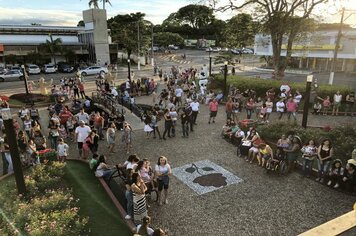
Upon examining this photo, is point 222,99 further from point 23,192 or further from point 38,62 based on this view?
point 38,62

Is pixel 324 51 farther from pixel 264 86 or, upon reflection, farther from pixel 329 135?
pixel 329 135

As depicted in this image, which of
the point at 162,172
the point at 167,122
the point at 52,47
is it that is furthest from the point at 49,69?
the point at 162,172

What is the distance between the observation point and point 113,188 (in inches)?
350

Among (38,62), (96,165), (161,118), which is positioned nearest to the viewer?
(96,165)

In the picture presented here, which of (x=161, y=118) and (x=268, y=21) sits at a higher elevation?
(x=268, y=21)

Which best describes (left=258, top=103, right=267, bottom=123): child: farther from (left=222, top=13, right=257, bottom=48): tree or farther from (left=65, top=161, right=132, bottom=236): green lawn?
(left=222, top=13, right=257, bottom=48): tree

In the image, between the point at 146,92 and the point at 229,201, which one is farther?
the point at 146,92

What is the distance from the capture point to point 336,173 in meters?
8.98

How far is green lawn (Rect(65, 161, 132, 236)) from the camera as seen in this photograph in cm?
713

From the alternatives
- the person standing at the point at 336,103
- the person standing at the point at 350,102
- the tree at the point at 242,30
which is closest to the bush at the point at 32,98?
the tree at the point at 242,30

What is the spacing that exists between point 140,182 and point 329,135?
8610mm

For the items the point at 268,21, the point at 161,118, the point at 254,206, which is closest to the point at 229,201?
the point at 254,206

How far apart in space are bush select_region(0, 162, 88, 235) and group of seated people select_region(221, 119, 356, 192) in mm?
6471

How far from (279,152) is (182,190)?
3714 mm
